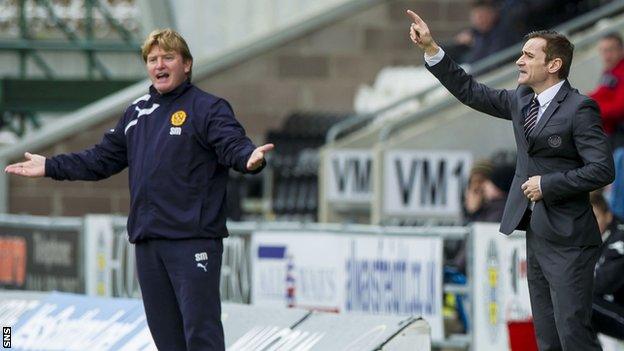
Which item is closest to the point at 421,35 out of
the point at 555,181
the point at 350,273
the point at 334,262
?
the point at 555,181

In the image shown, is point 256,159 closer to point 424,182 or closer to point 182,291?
point 182,291

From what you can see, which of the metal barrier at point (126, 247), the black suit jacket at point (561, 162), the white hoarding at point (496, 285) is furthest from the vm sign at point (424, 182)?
the black suit jacket at point (561, 162)

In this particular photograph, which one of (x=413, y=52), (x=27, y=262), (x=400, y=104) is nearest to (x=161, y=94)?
(x=27, y=262)

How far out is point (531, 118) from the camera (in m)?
8.19

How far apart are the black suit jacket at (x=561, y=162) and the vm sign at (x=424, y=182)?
7.44 meters

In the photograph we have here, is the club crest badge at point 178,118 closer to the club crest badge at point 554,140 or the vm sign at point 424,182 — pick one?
the club crest badge at point 554,140

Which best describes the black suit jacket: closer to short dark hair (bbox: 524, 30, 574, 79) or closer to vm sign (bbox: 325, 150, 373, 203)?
short dark hair (bbox: 524, 30, 574, 79)

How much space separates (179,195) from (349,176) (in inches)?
347

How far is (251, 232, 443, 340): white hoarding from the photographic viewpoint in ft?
39.5

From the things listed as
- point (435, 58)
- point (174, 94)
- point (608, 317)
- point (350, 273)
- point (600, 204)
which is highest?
point (435, 58)

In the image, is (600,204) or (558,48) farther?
(600,204)

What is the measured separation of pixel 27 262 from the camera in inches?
602

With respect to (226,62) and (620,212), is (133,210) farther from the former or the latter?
(226,62)

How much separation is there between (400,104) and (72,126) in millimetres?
4304
